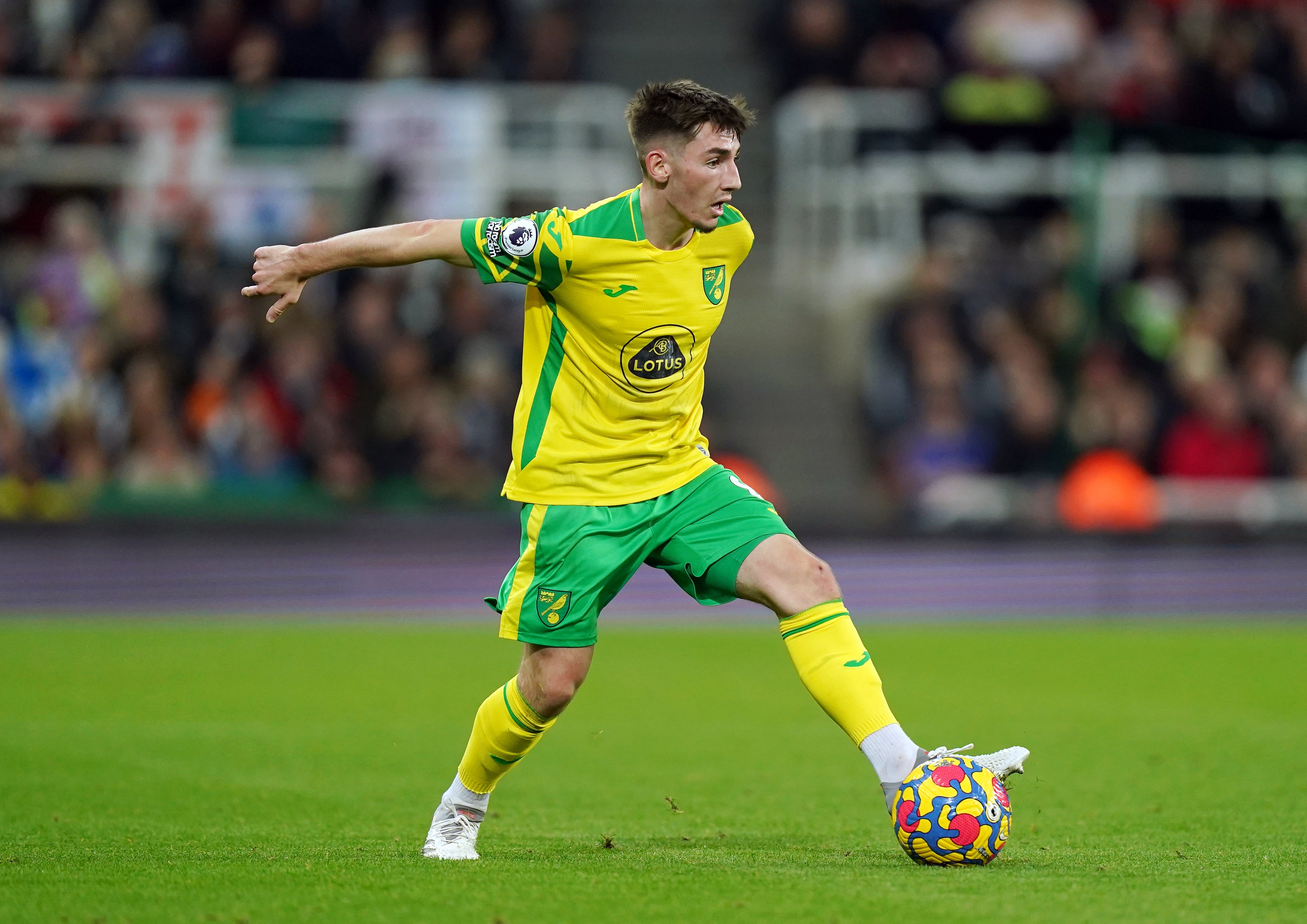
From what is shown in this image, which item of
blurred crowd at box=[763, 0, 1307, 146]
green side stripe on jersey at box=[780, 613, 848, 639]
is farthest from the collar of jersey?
blurred crowd at box=[763, 0, 1307, 146]

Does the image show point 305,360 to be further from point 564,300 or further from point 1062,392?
point 564,300

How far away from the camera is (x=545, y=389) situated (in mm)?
5848

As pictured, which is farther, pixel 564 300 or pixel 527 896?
pixel 564 300

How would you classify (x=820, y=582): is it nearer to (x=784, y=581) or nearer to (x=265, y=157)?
(x=784, y=581)

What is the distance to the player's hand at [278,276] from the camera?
216 inches

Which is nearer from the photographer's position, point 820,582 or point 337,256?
point 337,256

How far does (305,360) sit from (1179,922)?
11.0 meters

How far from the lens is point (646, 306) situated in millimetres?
5676

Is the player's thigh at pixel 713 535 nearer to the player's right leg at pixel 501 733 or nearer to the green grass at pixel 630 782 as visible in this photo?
the player's right leg at pixel 501 733

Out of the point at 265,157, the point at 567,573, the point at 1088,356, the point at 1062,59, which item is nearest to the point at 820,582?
the point at 567,573

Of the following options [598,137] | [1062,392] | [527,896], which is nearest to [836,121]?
[598,137]

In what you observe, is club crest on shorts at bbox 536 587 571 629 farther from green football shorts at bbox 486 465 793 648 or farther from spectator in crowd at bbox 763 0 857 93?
spectator in crowd at bbox 763 0 857 93

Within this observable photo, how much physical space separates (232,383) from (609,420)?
30.1 feet

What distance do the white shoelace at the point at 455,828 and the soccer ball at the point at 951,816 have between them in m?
1.34
